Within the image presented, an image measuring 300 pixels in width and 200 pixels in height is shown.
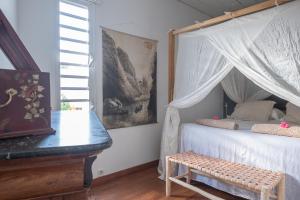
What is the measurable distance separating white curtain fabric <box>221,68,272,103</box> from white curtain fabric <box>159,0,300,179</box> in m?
1.39

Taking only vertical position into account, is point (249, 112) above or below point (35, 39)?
below

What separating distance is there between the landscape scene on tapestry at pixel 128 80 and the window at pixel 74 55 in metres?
0.27

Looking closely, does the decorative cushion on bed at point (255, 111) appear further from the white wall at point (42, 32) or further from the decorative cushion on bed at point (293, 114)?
the white wall at point (42, 32)

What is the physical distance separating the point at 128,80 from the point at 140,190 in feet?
4.74

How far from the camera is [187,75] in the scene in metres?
2.90

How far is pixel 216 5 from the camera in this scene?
12.3 feet

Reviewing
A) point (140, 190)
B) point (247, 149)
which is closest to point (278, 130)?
point (247, 149)

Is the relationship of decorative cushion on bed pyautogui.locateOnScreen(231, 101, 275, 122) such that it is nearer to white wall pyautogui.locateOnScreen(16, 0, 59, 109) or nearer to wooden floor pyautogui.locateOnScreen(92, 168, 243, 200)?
wooden floor pyautogui.locateOnScreen(92, 168, 243, 200)

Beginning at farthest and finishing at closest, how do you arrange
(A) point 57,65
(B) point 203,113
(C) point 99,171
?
(B) point 203,113 → (C) point 99,171 → (A) point 57,65

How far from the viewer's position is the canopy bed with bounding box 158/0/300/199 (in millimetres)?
1973

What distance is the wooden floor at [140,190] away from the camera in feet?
8.11

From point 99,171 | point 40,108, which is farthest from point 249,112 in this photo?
point 40,108

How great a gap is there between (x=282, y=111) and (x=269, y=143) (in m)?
1.99

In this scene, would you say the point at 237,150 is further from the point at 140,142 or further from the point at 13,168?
the point at 13,168
